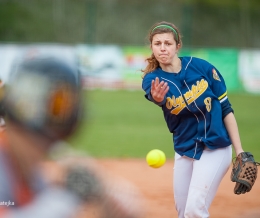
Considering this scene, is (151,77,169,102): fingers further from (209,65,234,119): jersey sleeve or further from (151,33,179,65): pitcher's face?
(209,65,234,119): jersey sleeve

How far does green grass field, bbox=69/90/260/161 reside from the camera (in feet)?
37.7

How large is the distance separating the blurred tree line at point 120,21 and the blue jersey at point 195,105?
72.2 feet

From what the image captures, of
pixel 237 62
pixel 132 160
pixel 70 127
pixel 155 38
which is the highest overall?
pixel 237 62

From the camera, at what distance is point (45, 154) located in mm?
2273

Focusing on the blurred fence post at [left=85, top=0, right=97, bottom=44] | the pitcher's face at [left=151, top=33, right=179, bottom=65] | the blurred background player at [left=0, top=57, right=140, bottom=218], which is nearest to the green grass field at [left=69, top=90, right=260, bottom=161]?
the pitcher's face at [left=151, top=33, right=179, bottom=65]

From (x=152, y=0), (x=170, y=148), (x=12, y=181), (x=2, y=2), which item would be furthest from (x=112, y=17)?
(x=12, y=181)

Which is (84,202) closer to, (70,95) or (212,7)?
(70,95)

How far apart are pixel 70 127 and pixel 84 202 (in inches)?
12.1

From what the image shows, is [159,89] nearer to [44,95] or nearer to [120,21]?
[44,95]

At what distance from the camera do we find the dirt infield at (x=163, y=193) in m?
6.63

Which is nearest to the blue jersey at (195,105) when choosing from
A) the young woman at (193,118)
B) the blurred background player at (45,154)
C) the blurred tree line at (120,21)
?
the young woman at (193,118)

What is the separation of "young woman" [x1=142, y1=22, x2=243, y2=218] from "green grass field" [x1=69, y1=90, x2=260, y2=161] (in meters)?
3.01

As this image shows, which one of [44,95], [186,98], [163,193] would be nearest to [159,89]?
[186,98]

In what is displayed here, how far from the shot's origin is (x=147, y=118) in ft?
53.6
